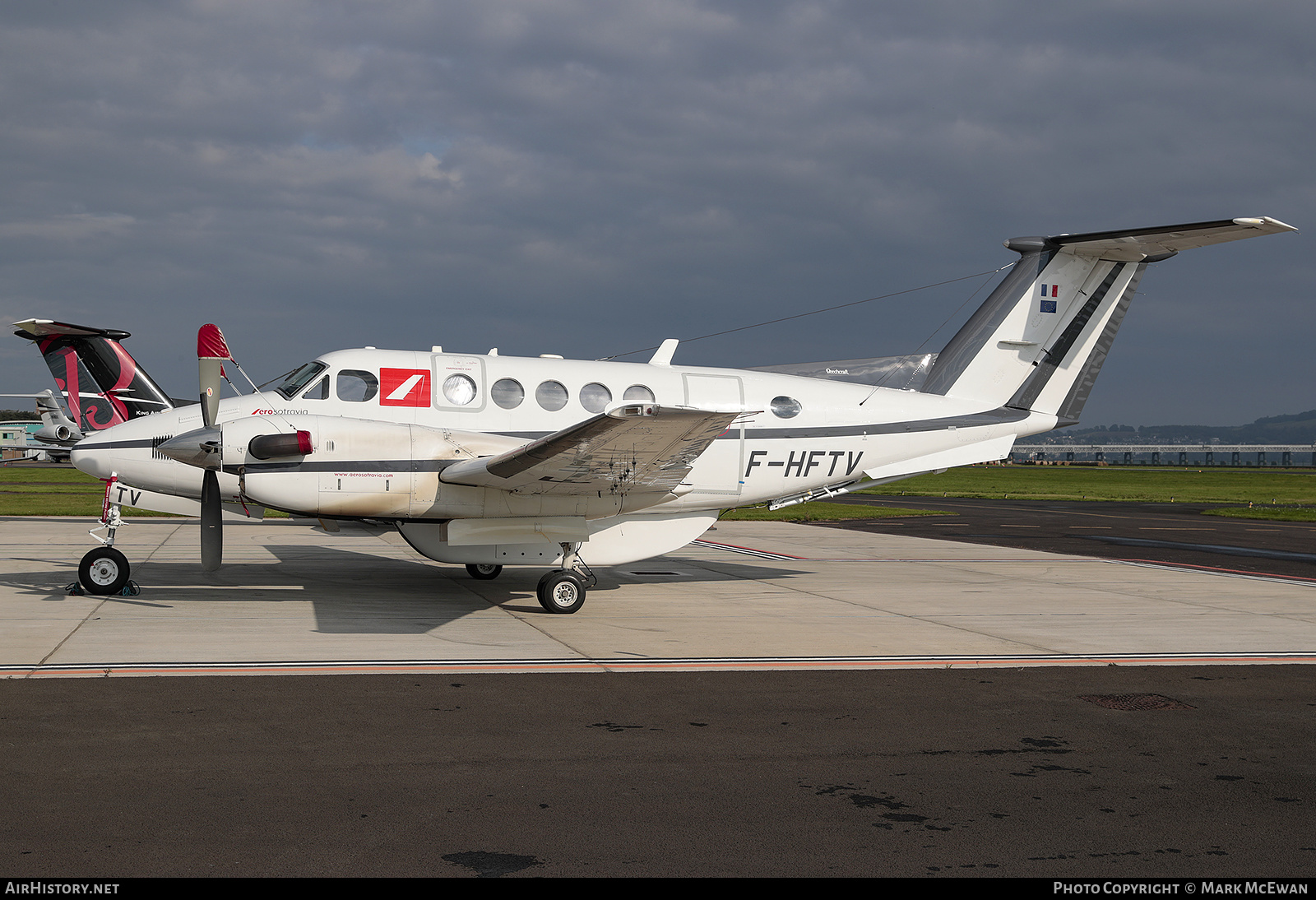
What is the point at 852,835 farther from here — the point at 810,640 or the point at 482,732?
the point at 810,640

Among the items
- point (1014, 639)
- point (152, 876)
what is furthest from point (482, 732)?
point (1014, 639)

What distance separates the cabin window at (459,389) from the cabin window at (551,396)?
0.90 metres

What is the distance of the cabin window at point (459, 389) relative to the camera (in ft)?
41.9

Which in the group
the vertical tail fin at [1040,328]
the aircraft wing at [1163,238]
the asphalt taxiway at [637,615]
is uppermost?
the aircraft wing at [1163,238]

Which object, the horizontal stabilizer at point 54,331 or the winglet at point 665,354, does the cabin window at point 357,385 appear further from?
the horizontal stabilizer at point 54,331

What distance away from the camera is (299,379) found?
1255cm

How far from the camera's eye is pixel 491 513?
12.0 metres

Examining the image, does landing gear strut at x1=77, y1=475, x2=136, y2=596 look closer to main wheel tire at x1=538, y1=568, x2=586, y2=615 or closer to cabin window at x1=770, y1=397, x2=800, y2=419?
main wheel tire at x1=538, y1=568, x2=586, y2=615

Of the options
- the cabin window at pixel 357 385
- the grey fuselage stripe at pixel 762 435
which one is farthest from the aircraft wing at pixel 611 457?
the cabin window at pixel 357 385

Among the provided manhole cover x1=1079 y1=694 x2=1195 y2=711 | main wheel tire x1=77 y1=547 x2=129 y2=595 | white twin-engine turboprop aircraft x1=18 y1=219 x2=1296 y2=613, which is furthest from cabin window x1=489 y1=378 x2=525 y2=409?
manhole cover x1=1079 y1=694 x2=1195 y2=711

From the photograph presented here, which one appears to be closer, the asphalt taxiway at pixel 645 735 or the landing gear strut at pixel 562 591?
the asphalt taxiway at pixel 645 735

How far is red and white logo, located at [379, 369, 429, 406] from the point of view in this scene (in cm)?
1256

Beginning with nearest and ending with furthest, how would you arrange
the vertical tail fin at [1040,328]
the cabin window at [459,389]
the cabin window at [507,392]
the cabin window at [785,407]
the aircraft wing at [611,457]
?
the aircraft wing at [611,457] < the cabin window at [459,389] < the cabin window at [507,392] < the cabin window at [785,407] < the vertical tail fin at [1040,328]

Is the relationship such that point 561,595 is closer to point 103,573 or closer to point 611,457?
point 611,457
